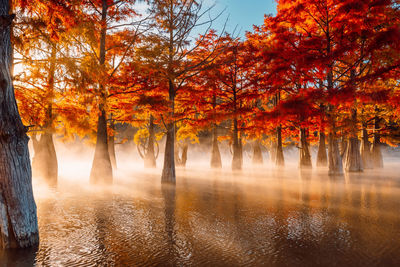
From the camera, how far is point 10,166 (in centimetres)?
568

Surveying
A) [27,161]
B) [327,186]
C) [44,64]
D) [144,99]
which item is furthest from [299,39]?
[27,161]

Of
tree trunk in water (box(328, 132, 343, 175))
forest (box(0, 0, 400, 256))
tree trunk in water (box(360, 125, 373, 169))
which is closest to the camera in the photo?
forest (box(0, 0, 400, 256))

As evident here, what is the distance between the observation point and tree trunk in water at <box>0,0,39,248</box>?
5602mm

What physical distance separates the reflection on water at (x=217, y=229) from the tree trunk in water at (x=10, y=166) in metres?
0.47

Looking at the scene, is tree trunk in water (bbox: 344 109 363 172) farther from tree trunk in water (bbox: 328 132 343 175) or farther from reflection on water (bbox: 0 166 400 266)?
Result: reflection on water (bbox: 0 166 400 266)

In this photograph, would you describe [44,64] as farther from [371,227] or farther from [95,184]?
[371,227]

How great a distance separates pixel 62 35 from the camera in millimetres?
9055

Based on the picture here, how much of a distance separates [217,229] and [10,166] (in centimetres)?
516

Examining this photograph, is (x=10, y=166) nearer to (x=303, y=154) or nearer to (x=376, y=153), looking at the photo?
(x=303, y=154)

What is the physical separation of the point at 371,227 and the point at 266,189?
667 centimetres

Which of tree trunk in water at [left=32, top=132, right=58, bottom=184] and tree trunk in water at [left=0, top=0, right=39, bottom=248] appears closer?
tree trunk in water at [left=0, top=0, right=39, bottom=248]

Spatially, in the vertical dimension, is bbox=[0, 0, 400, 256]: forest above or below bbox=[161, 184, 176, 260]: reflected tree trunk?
above

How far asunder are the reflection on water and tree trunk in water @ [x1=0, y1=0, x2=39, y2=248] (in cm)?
47

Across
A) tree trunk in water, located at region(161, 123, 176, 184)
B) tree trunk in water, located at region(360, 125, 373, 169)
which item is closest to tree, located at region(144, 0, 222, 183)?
tree trunk in water, located at region(161, 123, 176, 184)
